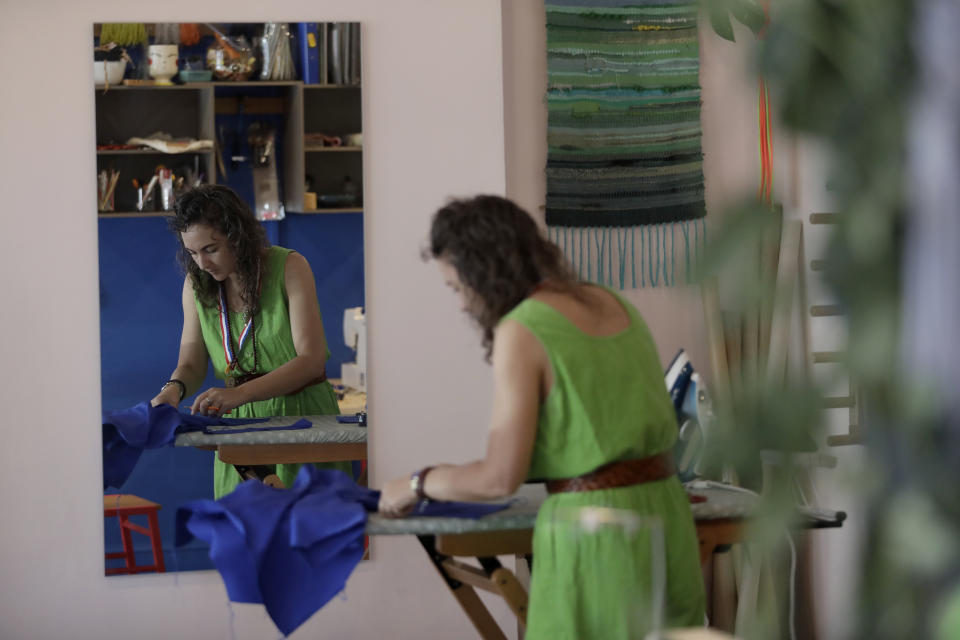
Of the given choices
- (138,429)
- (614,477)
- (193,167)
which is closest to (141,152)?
(193,167)

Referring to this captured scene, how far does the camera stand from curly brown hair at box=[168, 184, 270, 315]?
3.04 metres

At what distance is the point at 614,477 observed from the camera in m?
1.92

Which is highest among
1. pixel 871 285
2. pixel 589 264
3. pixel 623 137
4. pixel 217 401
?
pixel 623 137

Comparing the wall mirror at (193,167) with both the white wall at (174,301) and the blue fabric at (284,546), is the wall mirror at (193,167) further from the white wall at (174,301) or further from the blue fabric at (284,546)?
the blue fabric at (284,546)

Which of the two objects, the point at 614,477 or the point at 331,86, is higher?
the point at 331,86

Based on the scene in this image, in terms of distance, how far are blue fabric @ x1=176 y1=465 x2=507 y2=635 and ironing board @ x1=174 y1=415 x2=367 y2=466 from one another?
768 mm

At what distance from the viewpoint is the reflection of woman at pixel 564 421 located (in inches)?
72.9

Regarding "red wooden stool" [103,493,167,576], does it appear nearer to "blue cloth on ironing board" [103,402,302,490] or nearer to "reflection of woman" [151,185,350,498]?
"blue cloth on ironing board" [103,402,302,490]

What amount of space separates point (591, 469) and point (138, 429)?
154 cm

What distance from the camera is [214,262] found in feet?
10.1

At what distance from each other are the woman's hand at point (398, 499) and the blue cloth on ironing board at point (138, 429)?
0.89 metres

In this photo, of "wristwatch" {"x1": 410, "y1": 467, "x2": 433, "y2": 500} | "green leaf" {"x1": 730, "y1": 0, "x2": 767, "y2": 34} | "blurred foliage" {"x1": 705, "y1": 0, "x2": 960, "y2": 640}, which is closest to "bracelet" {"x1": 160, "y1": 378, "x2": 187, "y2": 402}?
"wristwatch" {"x1": 410, "y1": 467, "x2": 433, "y2": 500}

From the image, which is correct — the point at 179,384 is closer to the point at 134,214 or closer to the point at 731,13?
the point at 134,214

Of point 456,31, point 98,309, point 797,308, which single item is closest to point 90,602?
point 98,309
